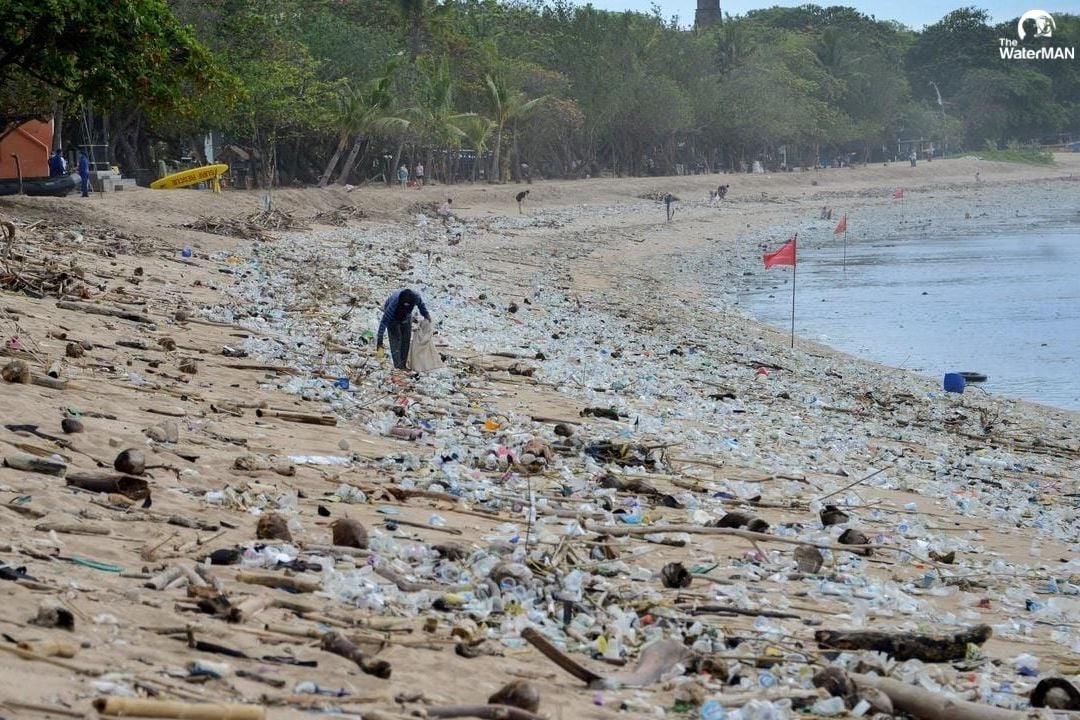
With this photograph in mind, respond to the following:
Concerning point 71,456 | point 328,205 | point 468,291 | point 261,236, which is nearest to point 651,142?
point 328,205

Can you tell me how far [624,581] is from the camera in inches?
253

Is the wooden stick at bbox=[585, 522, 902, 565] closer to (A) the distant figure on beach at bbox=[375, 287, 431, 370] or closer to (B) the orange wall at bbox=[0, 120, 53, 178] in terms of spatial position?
(A) the distant figure on beach at bbox=[375, 287, 431, 370]

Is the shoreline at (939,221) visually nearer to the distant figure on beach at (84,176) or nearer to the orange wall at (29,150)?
the distant figure on beach at (84,176)

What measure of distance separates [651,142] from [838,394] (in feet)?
193

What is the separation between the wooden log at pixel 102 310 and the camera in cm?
1259

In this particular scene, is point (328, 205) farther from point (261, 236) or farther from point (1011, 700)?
point (1011, 700)

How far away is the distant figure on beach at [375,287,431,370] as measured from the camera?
12.7 meters

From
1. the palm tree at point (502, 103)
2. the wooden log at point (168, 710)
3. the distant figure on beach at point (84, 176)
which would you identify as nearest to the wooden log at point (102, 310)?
the wooden log at point (168, 710)

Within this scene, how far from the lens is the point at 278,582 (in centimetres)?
545

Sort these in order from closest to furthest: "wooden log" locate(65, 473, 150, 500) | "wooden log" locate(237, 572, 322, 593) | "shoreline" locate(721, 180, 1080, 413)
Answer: "wooden log" locate(237, 572, 322, 593), "wooden log" locate(65, 473, 150, 500), "shoreline" locate(721, 180, 1080, 413)

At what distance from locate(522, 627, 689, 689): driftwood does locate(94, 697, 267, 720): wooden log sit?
58.9 inches

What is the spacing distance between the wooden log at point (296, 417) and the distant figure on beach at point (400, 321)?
10.1 feet

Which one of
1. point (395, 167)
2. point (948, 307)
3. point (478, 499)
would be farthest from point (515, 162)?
point (478, 499)

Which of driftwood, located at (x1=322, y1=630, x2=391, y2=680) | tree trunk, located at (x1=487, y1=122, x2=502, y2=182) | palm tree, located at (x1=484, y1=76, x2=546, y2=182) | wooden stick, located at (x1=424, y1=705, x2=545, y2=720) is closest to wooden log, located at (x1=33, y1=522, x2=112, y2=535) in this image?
driftwood, located at (x1=322, y1=630, x2=391, y2=680)
